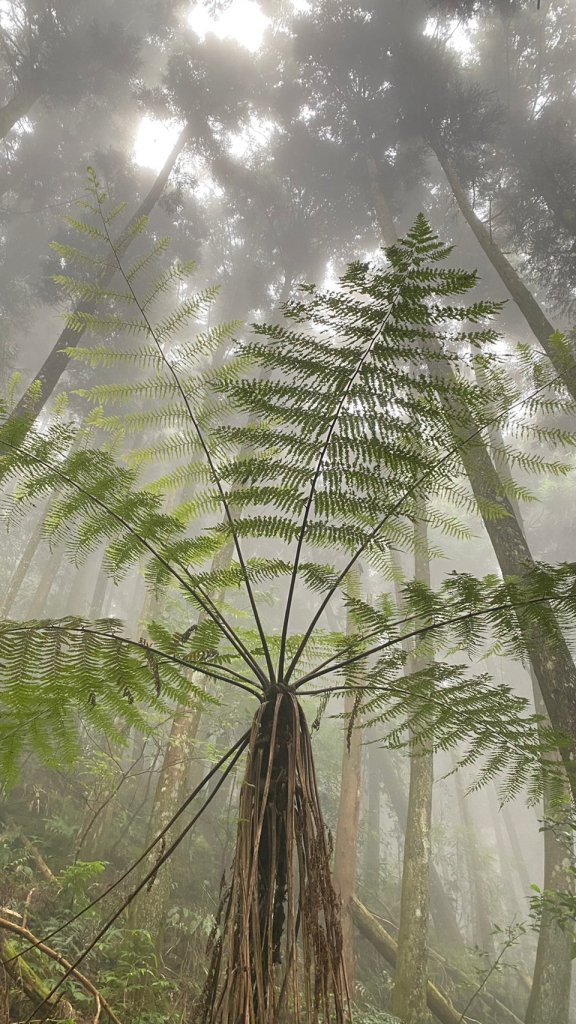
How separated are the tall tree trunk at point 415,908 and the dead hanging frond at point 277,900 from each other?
3.46 metres

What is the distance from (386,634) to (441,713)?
1.16 ft

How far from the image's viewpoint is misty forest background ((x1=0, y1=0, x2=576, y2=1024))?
1498mm

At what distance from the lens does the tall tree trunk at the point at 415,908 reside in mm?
4789

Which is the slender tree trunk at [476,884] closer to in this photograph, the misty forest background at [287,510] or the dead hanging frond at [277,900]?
the misty forest background at [287,510]

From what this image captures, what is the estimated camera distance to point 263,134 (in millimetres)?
14852

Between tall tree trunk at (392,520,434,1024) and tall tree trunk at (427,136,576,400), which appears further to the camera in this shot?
tall tree trunk at (427,136,576,400)

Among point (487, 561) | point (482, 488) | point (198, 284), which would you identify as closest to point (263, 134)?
point (198, 284)

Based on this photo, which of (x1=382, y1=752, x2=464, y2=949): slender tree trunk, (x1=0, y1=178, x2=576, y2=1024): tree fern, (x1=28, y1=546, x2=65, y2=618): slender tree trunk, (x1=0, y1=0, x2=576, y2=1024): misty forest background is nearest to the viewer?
(x1=0, y1=178, x2=576, y2=1024): tree fern

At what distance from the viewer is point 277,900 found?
1.24 meters

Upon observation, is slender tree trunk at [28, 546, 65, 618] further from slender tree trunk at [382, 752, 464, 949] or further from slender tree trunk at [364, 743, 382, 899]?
slender tree trunk at [382, 752, 464, 949]

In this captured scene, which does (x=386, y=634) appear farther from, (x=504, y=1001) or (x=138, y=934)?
(x=504, y=1001)

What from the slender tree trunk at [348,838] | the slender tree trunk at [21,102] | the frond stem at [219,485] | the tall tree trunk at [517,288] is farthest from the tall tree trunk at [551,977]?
the slender tree trunk at [21,102]

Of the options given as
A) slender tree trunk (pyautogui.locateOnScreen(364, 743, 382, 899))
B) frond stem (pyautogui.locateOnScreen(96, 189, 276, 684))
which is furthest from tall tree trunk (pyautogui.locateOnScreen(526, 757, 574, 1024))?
slender tree trunk (pyautogui.locateOnScreen(364, 743, 382, 899))

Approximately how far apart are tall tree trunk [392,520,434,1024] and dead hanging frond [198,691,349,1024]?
3.46 metres
